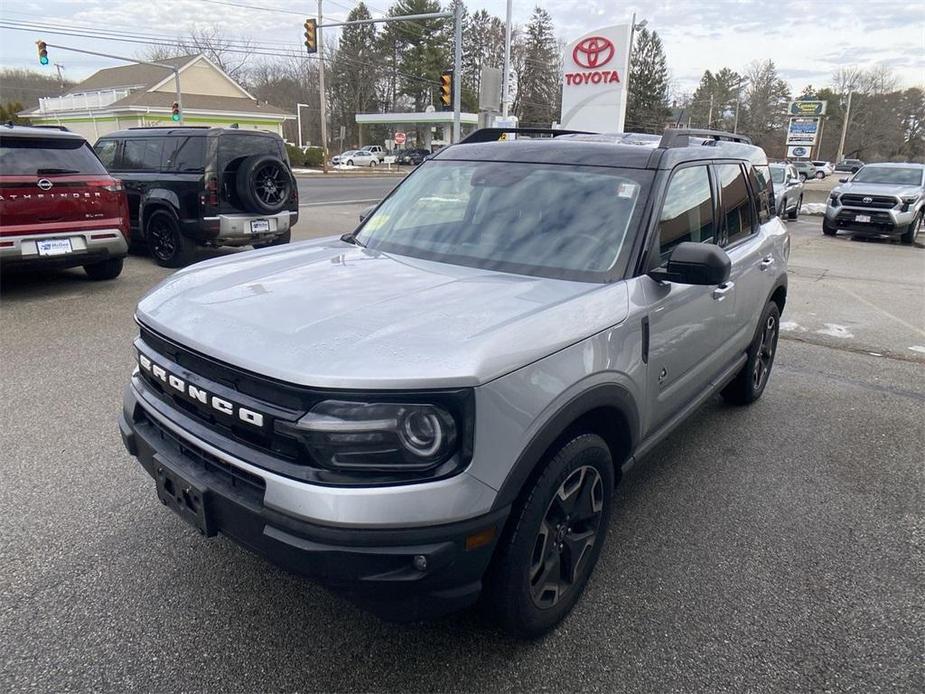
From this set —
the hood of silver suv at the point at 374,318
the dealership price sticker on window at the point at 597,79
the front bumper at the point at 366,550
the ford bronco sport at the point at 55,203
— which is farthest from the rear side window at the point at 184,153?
the dealership price sticker on window at the point at 597,79

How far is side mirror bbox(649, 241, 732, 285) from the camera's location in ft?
8.75

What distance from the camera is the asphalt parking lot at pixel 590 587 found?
2.34 meters

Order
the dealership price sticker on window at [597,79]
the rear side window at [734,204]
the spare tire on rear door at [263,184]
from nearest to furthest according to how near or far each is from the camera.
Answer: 1. the rear side window at [734,204]
2. the spare tire on rear door at [263,184]
3. the dealership price sticker on window at [597,79]

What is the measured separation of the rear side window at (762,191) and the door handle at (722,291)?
1.10 meters

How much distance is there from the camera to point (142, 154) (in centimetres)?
989

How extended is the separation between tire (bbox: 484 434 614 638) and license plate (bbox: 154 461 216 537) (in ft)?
3.17

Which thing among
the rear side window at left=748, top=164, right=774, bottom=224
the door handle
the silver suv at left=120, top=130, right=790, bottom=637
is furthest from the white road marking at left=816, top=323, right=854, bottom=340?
the silver suv at left=120, top=130, right=790, bottom=637

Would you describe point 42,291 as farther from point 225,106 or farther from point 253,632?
point 225,106

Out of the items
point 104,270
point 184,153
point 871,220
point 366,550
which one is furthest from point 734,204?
point 871,220

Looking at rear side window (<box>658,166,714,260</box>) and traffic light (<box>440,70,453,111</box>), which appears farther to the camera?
traffic light (<box>440,70,453,111</box>)

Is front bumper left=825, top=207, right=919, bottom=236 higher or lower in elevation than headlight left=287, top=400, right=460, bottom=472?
lower

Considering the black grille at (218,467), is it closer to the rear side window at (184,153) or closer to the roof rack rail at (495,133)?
the roof rack rail at (495,133)

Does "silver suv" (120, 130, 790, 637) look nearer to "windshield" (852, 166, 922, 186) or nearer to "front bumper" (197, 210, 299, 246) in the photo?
"front bumper" (197, 210, 299, 246)

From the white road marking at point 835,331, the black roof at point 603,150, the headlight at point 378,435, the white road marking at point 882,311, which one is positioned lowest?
the white road marking at point 882,311
